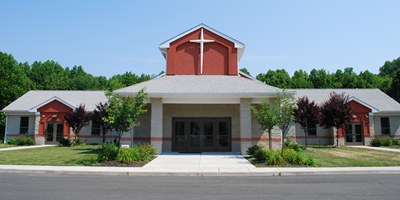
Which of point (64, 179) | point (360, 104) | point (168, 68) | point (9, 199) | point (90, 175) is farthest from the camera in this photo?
point (360, 104)

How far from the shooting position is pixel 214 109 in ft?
62.7

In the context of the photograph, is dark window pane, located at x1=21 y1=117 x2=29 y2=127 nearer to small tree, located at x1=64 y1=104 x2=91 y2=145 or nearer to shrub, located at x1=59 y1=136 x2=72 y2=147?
shrub, located at x1=59 y1=136 x2=72 y2=147

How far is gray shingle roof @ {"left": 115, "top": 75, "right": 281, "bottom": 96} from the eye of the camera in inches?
662

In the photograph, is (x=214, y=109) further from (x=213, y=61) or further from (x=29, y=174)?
(x=29, y=174)

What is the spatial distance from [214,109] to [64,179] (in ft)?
37.4

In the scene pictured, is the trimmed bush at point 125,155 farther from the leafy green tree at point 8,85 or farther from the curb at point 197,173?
the leafy green tree at point 8,85

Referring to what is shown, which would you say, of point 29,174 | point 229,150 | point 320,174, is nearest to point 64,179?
point 29,174

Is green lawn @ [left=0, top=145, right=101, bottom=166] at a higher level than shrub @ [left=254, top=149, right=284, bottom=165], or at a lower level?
lower

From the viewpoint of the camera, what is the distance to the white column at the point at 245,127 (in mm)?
16969

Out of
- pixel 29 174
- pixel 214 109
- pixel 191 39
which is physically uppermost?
pixel 191 39

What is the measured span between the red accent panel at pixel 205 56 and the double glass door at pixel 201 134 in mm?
4818

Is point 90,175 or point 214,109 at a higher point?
point 214,109

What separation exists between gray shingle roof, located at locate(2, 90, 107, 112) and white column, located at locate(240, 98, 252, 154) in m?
17.8

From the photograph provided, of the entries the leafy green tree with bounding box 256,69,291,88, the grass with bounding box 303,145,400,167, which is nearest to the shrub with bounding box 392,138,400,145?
the grass with bounding box 303,145,400,167
